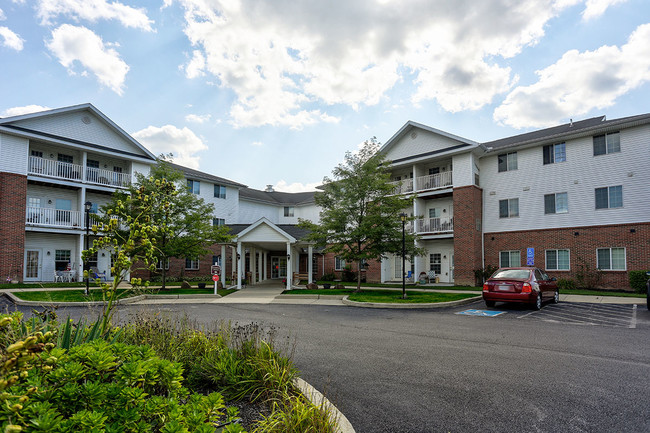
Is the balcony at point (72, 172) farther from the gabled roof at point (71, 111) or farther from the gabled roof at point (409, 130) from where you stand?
the gabled roof at point (409, 130)

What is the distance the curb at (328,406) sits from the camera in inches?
139

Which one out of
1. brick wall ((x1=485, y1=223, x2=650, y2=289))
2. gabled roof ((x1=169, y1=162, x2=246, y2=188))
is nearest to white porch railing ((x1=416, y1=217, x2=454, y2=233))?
brick wall ((x1=485, y1=223, x2=650, y2=289))

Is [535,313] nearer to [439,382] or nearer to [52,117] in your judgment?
[439,382]

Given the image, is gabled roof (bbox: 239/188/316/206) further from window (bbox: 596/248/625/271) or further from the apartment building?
window (bbox: 596/248/625/271)

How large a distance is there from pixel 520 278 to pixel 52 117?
94.9 feet

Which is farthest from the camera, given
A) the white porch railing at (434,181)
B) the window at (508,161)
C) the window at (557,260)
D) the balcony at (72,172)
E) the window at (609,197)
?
the white porch railing at (434,181)

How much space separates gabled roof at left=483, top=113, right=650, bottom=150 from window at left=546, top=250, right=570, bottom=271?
6983mm

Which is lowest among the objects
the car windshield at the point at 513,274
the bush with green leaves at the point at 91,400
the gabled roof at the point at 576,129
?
the car windshield at the point at 513,274

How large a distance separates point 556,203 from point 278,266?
25440mm

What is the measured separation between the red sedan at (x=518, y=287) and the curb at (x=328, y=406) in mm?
11382

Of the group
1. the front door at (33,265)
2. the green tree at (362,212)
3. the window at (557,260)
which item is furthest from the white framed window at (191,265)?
the window at (557,260)

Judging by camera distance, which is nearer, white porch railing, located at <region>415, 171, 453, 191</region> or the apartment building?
the apartment building

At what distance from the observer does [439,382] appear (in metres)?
5.31

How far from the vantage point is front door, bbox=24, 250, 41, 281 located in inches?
922
